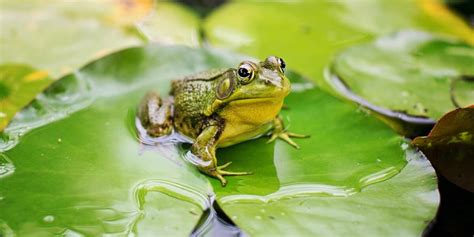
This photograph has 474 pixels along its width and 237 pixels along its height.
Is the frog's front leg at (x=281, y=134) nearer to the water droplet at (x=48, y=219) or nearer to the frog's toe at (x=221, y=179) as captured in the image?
the frog's toe at (x=221, y=179)

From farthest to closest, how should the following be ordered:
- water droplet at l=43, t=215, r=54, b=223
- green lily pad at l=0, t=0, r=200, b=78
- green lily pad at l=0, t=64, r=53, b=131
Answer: green lily pad at l=0, t=0, r=200, b=78
green lily pad at l=0, t=64, r=53, b=131
water droplet at l=43, t=215, r=54, b=223

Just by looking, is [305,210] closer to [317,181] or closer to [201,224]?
[317,181]

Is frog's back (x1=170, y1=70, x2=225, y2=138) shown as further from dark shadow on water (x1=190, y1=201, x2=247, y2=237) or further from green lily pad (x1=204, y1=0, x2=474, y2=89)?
green lily pad (x1=204, y1=0, x2=474, y2=89)

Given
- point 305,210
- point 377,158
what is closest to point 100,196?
point 305,210

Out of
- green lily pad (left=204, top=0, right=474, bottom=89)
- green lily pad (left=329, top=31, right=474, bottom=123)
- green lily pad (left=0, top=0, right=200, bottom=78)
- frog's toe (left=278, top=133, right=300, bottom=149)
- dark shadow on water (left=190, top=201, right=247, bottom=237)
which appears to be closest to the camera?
dark shadow on water (left=190, top=201, right=247, bottom=237)

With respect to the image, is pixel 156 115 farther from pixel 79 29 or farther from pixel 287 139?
pixel 79 29

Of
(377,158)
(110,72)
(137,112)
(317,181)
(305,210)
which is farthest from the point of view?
(110,72)

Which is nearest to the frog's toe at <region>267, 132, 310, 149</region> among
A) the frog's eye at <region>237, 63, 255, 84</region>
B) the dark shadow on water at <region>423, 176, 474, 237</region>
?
the frog's eye at <region>237, 63, 255, 84</region>

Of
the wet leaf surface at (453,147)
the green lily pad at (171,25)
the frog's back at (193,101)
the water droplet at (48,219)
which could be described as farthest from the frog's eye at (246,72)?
the green lily pad at (171,25)
